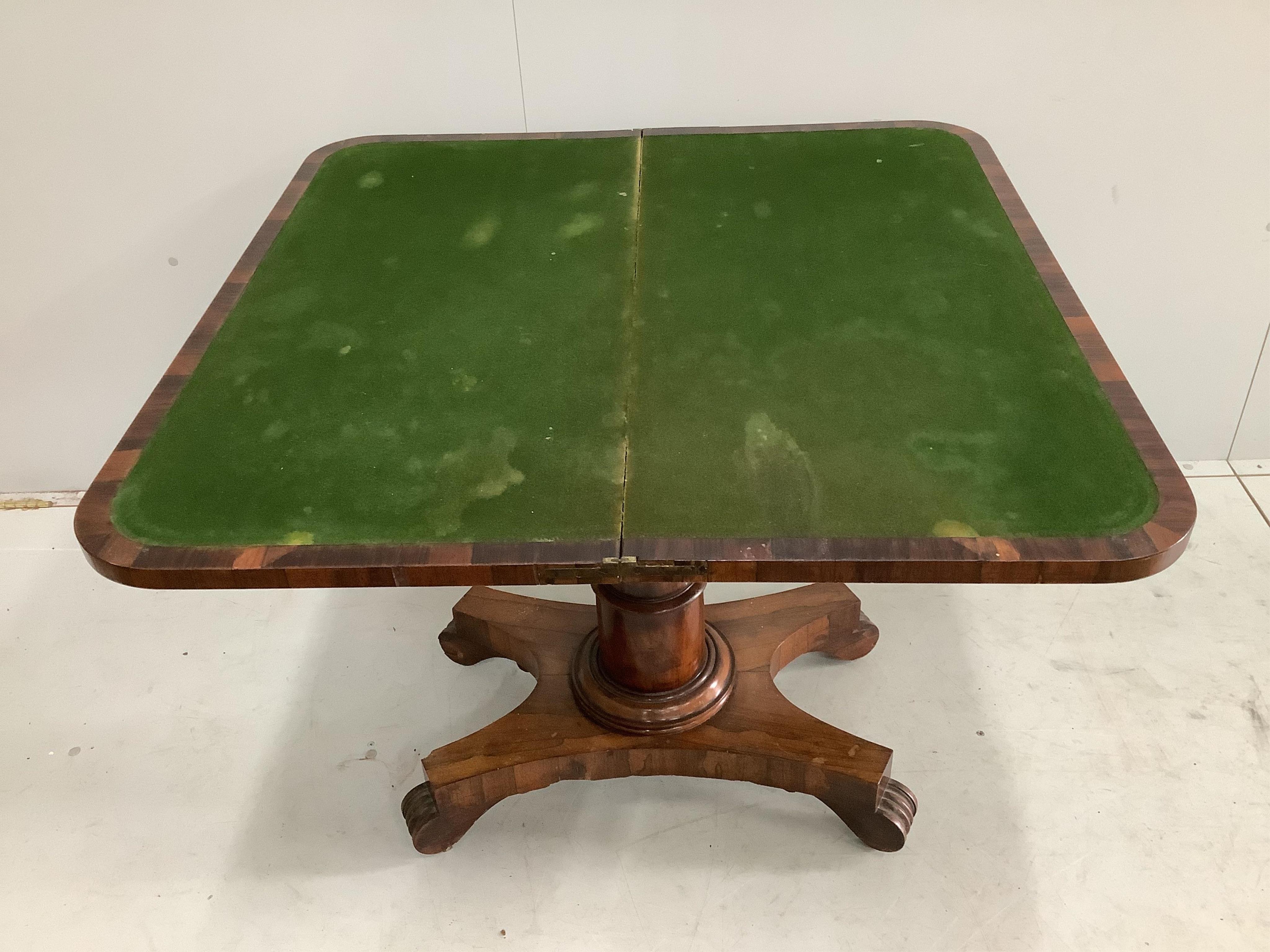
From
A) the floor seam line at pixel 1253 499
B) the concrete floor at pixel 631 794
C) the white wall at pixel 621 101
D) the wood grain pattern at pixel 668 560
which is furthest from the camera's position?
the floor seam line at pixel 1253 499

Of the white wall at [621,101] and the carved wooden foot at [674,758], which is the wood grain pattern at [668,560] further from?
the white wall at [621,101]

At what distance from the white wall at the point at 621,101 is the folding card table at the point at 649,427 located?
7.8 inches

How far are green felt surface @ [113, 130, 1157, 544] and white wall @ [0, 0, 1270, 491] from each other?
12.3 inches

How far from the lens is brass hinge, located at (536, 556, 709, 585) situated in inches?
35.2

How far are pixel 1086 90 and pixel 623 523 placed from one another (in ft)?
4.53

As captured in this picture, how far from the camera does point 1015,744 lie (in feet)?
5.33

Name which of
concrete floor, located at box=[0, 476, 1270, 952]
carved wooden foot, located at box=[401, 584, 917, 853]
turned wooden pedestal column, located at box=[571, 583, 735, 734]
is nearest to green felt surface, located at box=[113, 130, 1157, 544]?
turned wooden pedestal column, located at box=[571, 583, 735, 734]

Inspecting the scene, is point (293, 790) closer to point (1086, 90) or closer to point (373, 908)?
point (373, 908)

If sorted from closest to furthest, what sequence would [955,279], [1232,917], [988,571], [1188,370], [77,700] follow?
[988,571], [955,279], [1232,917], [77,700], [1188,370]

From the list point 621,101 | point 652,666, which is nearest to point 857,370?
point 652,666

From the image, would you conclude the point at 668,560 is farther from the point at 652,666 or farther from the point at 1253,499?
the point at 1253,499

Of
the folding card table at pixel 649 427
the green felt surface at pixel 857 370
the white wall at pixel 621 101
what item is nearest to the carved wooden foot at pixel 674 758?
the folding card table at pixel 649 427

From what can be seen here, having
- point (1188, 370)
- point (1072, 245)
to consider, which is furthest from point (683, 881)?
point (1188, 370)

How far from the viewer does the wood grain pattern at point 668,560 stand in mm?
872
